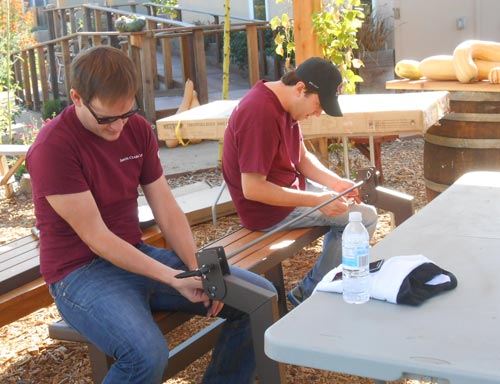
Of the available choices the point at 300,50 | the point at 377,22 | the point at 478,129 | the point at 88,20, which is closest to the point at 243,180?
the point at 478,129

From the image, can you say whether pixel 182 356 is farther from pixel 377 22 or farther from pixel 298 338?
pixel 377 22

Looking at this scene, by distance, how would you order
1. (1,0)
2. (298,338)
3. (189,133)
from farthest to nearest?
1. (1,0)
2. (189,133)
3. (298,338)

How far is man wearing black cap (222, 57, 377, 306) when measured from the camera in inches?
135

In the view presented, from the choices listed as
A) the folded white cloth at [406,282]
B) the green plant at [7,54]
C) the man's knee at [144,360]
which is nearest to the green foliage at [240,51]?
the green plant at [7,54]

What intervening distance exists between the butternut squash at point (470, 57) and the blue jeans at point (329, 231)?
1518mm

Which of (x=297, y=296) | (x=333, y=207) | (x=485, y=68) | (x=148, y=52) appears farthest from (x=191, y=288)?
(x=148, y=52)

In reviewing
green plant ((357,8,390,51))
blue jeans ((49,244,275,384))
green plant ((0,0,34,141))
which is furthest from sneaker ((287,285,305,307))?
green plant ((357,8,390,51))

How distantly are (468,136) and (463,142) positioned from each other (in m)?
0.05

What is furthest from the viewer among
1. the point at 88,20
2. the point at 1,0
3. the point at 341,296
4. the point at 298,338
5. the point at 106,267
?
the point at 88,20

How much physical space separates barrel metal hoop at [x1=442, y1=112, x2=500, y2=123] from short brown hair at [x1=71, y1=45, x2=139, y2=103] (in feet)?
9.37

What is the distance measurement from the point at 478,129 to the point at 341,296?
10.3ft

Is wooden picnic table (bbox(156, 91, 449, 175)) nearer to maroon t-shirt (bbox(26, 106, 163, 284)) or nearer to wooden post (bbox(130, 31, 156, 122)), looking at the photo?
maroon t-shirt (bbox(26, 106, 163, 284))

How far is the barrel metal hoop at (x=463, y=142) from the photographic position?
489 centimetres

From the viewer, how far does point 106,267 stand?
2.77 meters
